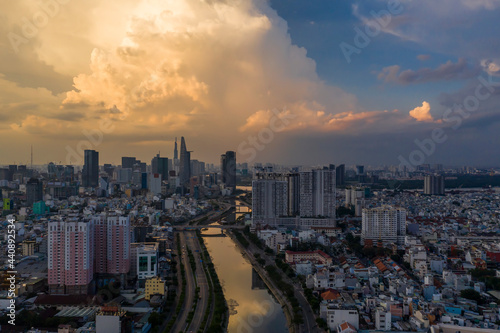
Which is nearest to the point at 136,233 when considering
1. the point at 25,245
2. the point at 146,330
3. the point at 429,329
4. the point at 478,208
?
the point at 25,245

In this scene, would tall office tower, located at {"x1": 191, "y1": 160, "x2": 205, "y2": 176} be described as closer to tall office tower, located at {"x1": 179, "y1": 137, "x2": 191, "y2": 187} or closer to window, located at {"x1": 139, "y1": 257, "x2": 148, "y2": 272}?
tall office tower, located at {"x1": 179, "y1": 137, "x2": 191, "y2": 187}

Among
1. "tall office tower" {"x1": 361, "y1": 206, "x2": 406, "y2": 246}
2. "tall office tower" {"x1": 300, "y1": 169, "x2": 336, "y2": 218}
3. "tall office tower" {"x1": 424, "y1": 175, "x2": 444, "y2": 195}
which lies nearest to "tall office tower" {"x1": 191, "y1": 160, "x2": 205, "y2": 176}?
"tall office tower" {"x1": 424, "y1": 175, "x2": 444, "y2": 195}

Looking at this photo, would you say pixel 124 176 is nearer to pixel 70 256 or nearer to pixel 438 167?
pixel 70 256

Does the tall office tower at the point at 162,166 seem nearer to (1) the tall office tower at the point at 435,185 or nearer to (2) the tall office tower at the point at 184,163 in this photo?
(2) the tall office tower at the point at 184,163

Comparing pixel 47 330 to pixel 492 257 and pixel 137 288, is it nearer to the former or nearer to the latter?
pixel 137 288

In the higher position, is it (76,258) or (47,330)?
(76,258)

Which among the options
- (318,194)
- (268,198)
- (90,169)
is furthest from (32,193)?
(318,194)

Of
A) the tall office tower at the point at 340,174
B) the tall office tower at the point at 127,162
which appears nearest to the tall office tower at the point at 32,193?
the tall office tower at the point at 340,174
